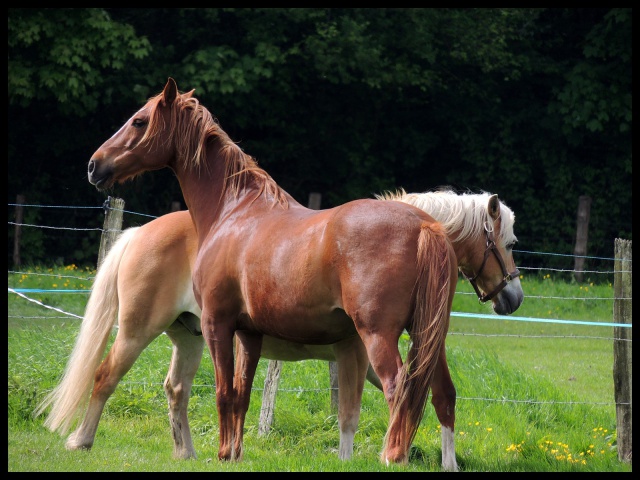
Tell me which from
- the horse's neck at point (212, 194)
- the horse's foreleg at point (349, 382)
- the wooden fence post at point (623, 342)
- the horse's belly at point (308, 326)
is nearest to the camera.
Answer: the horse's belly at point (308, 326)

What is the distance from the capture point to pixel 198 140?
6055 mm

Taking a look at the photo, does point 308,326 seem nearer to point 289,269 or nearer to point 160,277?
point 289,269

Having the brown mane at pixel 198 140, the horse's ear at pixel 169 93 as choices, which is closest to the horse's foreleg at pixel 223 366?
the brown mane at pixel 198 140

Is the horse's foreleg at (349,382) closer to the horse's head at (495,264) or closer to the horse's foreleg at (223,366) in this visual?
the horse's foreleg at (223,366)

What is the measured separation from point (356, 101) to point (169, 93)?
1463cm

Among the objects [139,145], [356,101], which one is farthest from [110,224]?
[356,101]

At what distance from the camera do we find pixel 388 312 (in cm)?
465

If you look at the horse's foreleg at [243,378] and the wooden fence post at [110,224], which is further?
the wooden fence post at [110,224]

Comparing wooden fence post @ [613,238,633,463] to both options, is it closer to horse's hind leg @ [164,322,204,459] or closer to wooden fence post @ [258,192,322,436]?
wooden fence post @ [258,192,322,436]

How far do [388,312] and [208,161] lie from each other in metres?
2.06

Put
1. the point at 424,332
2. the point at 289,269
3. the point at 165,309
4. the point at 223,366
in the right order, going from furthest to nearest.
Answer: the point at 165,309, the point at 223,366, the point at 289,269, the point at 424,332

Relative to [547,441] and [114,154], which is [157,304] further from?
[547,441]

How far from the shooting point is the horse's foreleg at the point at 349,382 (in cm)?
574
